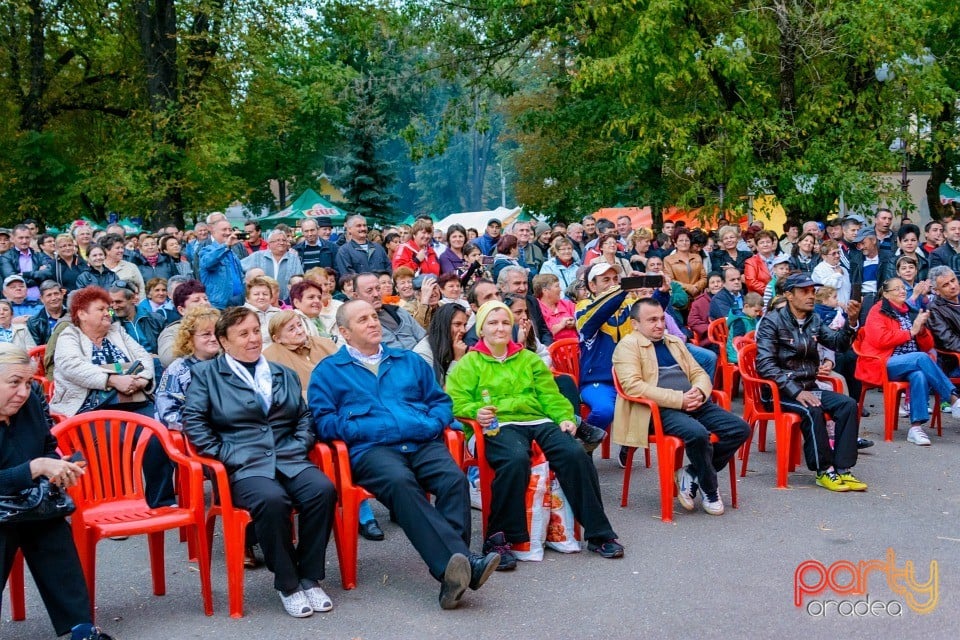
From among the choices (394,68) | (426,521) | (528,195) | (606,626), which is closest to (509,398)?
(426,521)

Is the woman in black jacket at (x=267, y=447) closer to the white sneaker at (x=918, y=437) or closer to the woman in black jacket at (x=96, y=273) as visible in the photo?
the white sneaker at (x=918, y=437)

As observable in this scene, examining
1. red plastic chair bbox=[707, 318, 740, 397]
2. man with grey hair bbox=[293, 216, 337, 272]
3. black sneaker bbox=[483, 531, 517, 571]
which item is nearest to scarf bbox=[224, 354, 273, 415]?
black sneaker bbox=[483, 531, 517, 571]

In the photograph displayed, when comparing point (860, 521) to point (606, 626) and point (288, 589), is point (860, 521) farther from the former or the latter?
point (288, 589)

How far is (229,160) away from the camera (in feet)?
62.4

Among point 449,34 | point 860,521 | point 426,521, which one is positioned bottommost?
point 860,521

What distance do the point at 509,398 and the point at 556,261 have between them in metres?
5.02

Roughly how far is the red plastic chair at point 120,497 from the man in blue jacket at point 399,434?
766 mm

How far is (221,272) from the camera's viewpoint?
33.1 feet

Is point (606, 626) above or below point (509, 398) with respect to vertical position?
below

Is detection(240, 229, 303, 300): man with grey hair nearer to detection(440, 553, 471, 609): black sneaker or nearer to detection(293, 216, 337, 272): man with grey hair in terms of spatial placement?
detection(293, 216, 337, 272): man with grey hair

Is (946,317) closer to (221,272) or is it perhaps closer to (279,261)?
(279,261)

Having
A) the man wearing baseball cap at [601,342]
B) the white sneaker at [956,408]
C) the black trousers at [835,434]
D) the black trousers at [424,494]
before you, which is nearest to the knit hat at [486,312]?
the black trousers at [424,494]

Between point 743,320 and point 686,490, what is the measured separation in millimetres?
3159

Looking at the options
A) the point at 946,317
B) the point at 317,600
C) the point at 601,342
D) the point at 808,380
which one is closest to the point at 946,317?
the point at 946,317
